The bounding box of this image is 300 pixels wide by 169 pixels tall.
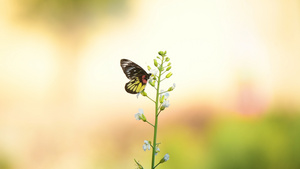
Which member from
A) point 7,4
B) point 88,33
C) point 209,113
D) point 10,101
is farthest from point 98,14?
point 209,113

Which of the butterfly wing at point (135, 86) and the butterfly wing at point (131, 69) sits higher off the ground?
the butterfly wing at point (131, 69)

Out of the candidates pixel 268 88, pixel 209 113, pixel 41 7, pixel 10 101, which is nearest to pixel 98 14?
pixel 41 7

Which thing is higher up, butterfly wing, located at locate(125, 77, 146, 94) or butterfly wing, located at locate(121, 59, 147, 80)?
butterfly wing, located at locate(121, 59, 147, 80)

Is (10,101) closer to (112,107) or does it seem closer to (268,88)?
(112,107)

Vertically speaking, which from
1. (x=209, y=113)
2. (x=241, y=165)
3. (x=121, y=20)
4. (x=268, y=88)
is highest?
(x=121, y=20)

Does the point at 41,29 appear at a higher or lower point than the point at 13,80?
higher

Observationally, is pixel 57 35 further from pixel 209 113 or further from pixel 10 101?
pixel 209 113
